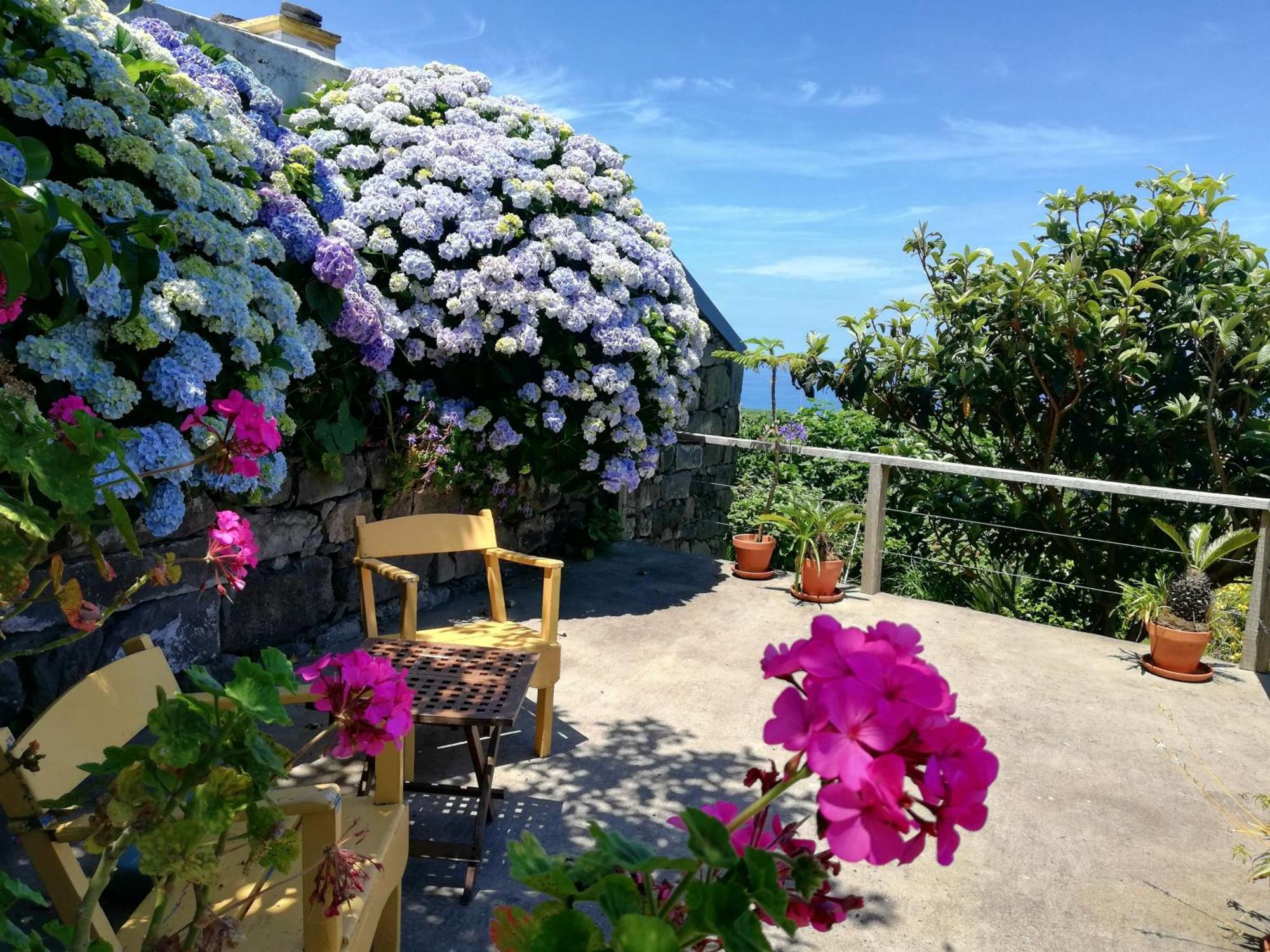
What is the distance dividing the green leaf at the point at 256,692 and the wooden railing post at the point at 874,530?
4.78 m

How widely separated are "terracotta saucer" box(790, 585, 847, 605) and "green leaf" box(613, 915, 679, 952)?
480cm

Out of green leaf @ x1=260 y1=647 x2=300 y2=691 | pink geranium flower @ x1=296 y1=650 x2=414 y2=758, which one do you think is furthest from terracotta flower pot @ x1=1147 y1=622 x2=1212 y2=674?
green leaf @ x1=260 y1=647 x2=300 y2=691

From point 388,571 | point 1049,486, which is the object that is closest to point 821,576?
point 1049,486

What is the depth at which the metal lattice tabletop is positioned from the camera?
2445 millimetres

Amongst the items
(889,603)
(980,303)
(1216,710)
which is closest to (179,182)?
(889,603)

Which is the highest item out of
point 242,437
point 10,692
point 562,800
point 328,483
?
point 242,437

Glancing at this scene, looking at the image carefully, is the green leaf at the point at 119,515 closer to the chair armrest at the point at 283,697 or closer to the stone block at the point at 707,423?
the chair armrest at the point at 283,697

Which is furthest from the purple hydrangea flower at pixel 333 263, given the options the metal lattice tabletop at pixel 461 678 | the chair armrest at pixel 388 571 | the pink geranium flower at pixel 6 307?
the pink geranium flower at pixel 6 307

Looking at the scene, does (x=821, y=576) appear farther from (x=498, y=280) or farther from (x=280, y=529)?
(x=280, y=529)

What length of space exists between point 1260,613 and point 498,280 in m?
4.11

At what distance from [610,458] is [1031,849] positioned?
308 centimetres

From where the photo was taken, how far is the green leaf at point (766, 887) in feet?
2.19

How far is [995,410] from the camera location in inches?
268

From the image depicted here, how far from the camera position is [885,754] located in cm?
70
